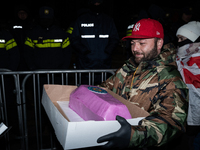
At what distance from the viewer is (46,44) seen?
356 centimetres

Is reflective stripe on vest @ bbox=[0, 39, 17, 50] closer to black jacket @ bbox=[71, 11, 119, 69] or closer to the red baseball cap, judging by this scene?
black jacket @ bbox=[71, 11, 119, 69]

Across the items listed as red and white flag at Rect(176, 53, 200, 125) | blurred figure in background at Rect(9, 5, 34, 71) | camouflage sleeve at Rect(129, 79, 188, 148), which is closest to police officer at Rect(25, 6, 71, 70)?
blurred figure in background at Rect(9, 5, 34, 71)

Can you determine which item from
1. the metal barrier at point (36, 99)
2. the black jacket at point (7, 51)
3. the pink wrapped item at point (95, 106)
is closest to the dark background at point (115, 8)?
the black jacket at point (7, 51)

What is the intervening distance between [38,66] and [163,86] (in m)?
2.79

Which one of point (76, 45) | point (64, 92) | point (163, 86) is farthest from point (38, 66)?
point (163, 86)

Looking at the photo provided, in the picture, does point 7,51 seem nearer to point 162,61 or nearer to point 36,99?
point 36,99

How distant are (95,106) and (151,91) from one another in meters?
0.52

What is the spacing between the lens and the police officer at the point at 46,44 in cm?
354

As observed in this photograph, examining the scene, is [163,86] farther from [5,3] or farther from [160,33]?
[5,3]

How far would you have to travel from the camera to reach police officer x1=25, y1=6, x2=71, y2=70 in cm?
354

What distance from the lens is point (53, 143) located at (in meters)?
3.23

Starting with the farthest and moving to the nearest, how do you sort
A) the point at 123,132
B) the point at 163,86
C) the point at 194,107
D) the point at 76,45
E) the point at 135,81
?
the point at 76,45, the point at 194,107, the point at 135,81, the point at 163,86, the point at 123,132

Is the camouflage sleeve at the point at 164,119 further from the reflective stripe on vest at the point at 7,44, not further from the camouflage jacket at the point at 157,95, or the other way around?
the reflective stripe on vest at the point at 7,44

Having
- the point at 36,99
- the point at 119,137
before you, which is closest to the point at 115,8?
the point at 36,99
